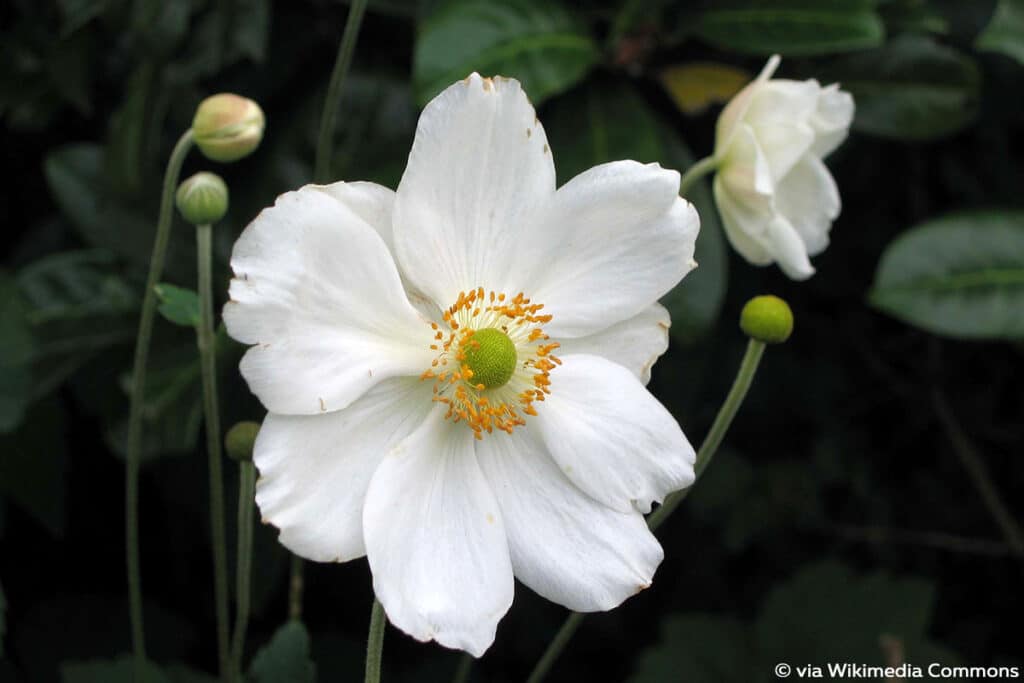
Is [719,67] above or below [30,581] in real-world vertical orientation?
above

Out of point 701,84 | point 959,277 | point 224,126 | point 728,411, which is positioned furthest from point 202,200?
point 959,277

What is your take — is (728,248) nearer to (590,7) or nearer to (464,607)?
(590,7)

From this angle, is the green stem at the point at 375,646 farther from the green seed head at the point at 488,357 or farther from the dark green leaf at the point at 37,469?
the dark green leaf at the point at 37,469

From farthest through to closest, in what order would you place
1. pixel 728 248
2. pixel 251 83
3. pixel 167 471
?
pixel 728 248 < pixel 251 83 < pixel 167 471

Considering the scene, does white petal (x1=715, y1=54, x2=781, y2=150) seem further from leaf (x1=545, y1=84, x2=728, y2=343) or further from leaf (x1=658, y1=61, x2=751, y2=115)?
leaf (x1=658, y1=61, x2=751, y2=115)

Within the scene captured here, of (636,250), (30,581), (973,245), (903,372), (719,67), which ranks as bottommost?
A: (30,581)

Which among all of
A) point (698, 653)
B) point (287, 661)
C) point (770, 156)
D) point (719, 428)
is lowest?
point (698, 653)

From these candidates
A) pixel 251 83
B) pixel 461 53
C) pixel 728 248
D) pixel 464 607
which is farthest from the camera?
pixel 728 248

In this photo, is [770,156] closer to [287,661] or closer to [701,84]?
[701,84]

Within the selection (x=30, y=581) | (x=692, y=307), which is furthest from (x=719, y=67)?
(x=30, y=581)
